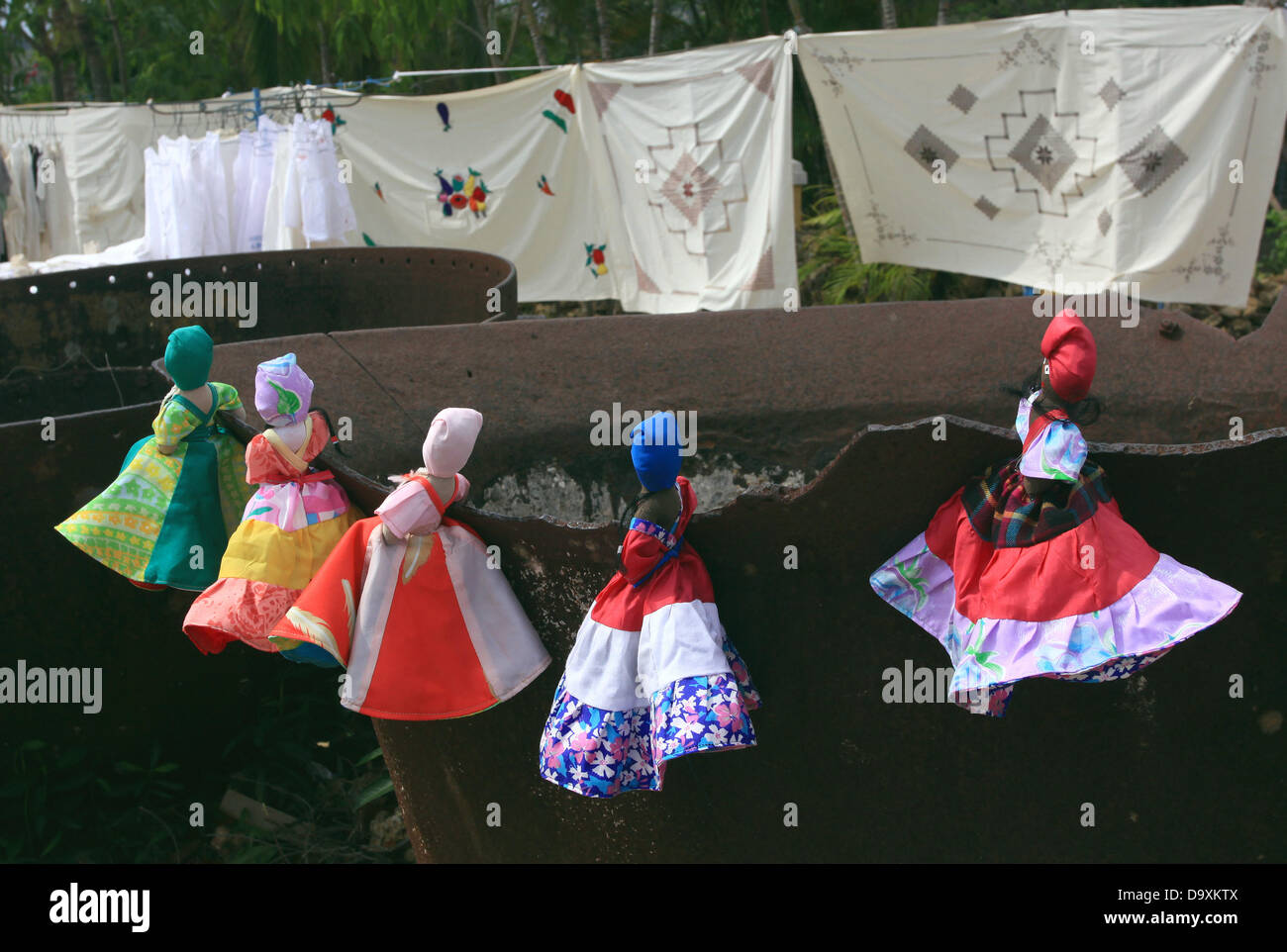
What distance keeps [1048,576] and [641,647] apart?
0.60 metres

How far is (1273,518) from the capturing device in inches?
70.4

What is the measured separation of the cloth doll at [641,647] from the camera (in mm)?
1804

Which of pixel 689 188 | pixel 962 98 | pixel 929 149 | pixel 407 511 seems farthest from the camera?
pixel 689 188

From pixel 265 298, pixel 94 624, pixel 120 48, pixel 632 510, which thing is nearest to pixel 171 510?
pixel 94 624

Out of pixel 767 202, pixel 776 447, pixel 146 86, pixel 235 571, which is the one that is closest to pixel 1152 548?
pixel 235 571

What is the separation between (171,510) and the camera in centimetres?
245

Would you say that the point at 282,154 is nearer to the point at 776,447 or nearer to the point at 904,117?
the point at 904,117

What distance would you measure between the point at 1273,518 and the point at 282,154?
21.9ft

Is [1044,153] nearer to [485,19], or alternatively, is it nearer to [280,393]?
[280,393]

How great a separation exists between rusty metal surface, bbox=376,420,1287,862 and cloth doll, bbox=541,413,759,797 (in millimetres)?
72

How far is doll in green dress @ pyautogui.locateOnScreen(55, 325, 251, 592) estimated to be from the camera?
7.93 ft

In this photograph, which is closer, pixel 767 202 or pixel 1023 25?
pixel 1023 25

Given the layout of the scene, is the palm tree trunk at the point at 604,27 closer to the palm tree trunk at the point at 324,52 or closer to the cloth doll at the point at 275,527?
the palm tree trunk at the point at 324,52

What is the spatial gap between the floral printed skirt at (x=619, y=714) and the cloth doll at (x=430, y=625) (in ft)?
0.55
